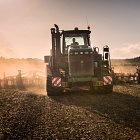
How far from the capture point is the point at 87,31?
73.9ft

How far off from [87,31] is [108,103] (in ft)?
23.8

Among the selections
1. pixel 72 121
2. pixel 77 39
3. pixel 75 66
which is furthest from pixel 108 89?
pixel 72 121

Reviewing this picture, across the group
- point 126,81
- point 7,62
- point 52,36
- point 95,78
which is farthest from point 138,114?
point 7,62

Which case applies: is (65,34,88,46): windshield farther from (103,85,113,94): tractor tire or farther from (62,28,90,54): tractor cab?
(103,85,113,94): tractor tire

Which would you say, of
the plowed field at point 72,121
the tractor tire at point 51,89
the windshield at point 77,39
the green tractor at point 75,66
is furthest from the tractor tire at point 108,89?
the plowed field at point 72,121

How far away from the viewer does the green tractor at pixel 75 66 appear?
67.7 ft

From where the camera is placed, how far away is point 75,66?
2069 centimetres

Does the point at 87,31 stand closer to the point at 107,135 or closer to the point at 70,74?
the point at 70,74

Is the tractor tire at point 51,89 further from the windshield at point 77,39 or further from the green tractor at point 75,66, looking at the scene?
the windshield at point 77,39

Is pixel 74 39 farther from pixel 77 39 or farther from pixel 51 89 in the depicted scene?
pixel 51 89

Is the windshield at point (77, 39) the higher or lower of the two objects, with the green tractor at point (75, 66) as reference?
higher

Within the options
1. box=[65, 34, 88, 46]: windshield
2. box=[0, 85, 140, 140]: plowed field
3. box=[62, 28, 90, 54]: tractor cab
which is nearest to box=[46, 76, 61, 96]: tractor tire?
box=[62, 28, 90, 54]: tractor cab

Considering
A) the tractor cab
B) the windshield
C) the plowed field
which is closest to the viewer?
the plowed field

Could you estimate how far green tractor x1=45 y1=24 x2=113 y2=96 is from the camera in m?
20.6
